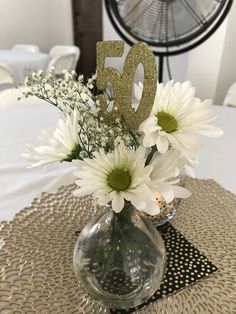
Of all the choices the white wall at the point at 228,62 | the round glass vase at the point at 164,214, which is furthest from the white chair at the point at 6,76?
the round glass vase at the point at 164,214

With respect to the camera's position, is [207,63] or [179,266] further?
[207,63]

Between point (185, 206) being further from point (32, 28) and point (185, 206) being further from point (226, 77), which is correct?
point (32, 28)

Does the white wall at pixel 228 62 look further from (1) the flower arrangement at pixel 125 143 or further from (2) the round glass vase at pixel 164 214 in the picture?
(1) the flower arrangement at pixel 125 143

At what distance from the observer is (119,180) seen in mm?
405

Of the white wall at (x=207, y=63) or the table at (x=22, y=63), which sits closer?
the white wall at (x=207, y=63)

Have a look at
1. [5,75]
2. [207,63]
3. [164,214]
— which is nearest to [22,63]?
[5,75]

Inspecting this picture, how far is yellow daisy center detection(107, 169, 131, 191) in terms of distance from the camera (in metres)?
0.40

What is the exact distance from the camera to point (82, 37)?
429cm

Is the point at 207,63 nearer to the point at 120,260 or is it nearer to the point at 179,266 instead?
the point at 179,266

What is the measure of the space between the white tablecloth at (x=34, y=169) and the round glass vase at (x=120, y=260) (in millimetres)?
317

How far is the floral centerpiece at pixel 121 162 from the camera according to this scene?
40 centimetres

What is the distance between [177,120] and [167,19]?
787 mm

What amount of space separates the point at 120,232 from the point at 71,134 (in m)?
0.16

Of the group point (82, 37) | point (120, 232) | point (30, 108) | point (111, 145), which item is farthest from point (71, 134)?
point (82, 37)
